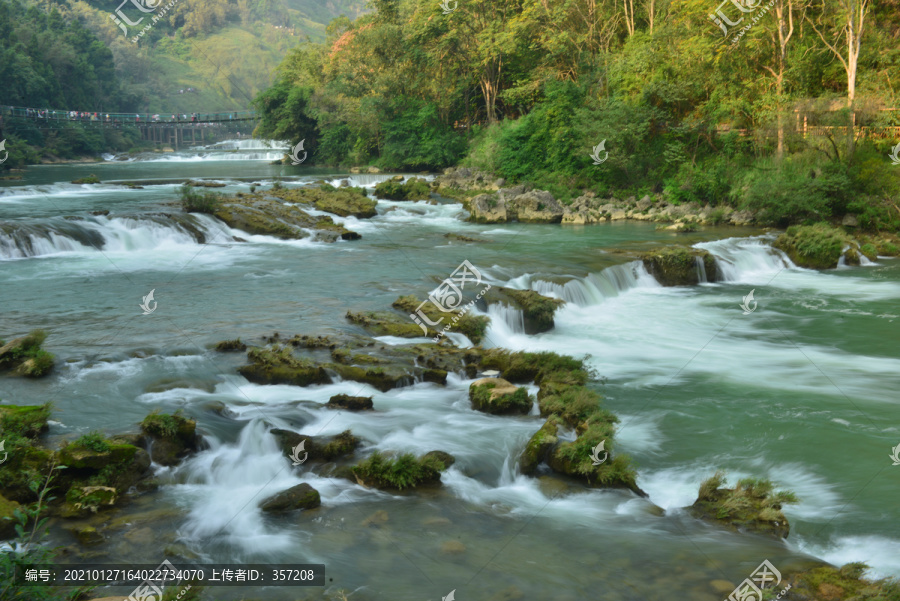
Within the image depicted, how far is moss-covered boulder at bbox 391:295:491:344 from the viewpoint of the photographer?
1283 centimetres

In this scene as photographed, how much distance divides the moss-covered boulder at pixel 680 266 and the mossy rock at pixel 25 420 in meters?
14.8

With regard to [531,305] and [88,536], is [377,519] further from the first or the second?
[531,305]

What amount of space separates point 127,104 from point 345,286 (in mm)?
80241

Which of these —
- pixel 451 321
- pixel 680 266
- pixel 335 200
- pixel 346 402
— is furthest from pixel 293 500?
pixel 335 200

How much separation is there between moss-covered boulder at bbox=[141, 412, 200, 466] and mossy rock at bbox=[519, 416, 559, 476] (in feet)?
12.8

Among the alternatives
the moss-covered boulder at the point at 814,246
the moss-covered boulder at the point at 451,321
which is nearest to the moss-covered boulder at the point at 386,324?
the moss-covered boulder at the point at 451,321

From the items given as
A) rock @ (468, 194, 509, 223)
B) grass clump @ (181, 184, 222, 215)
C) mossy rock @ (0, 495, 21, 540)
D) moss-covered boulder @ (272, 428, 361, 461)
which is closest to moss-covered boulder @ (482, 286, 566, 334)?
moss-covered boulder @ (272, 428, 361, 461)

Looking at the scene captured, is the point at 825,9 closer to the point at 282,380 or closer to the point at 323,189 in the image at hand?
the point at 323,189

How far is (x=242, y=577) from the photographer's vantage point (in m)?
6.07

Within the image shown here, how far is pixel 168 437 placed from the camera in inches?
311

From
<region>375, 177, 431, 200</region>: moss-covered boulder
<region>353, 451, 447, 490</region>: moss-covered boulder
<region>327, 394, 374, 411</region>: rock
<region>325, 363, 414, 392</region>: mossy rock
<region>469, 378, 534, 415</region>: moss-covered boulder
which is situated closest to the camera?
<region>353, 451, 447, 490</region>: moss-covered boulder

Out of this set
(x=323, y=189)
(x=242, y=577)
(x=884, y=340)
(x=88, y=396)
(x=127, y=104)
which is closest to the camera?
(x=242, y=577)

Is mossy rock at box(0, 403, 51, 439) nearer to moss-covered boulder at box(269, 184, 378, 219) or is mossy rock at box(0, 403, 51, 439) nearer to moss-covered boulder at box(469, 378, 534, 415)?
moss-covered boulder at box(469, 378, 534, 415)

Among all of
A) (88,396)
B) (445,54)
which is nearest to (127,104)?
(445,54)
